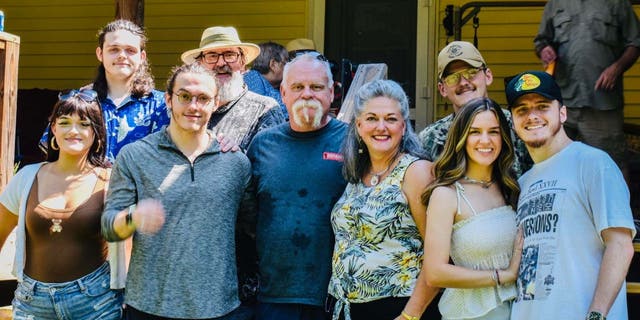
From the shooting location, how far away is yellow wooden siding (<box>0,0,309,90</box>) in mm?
8977

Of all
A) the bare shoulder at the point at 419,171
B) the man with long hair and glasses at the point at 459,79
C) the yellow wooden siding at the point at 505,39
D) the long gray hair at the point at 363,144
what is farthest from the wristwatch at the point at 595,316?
the yellow wooden siding at the point at 505,39

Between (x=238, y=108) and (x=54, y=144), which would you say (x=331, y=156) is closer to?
(x=238, y=108)

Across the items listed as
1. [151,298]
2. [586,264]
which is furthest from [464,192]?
[151,298]

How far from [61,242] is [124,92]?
3.01 feet

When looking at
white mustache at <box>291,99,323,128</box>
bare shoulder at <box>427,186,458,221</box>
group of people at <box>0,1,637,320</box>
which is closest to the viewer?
group of people at <box>0,1,637,320</box>

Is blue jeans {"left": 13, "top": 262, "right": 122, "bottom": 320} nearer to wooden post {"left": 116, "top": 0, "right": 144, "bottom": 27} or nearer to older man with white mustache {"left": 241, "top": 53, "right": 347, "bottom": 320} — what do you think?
older man with white mustache {"left": 241, "top": 53, "right": 347, "bottom": 320}

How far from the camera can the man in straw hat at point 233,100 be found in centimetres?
387

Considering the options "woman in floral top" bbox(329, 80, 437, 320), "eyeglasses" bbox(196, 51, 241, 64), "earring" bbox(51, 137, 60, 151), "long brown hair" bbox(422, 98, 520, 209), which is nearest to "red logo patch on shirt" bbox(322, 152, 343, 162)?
"woman in floral top" bbox(329, 80, 437, 320)

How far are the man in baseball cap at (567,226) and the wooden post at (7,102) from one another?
3.16 m

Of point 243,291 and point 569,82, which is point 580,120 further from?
point 243,291

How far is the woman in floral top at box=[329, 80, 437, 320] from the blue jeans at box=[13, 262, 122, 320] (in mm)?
949

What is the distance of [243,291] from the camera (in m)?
3.54

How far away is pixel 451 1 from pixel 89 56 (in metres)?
4.35

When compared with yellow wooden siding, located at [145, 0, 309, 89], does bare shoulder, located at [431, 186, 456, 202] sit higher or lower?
lower
